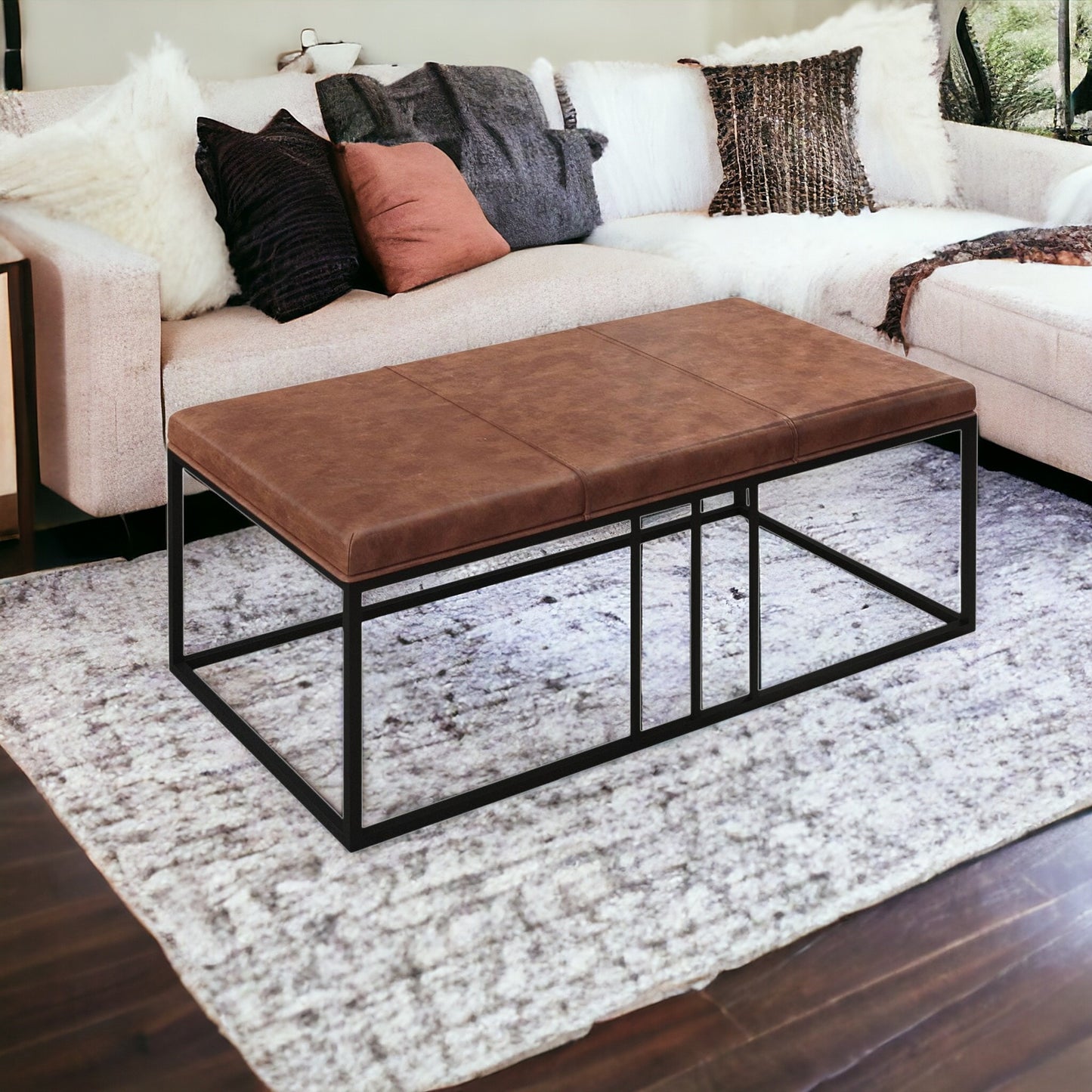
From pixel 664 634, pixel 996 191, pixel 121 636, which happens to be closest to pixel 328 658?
pixel 121 636

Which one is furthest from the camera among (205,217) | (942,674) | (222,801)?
(205,217)

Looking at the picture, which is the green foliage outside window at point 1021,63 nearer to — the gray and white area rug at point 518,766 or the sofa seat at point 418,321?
the sofa seat at point 418,321

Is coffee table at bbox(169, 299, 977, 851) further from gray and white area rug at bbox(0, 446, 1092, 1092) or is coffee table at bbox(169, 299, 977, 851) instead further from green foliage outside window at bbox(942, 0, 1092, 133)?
green foliage outside window at bbox(942, 0, 1092, 133)

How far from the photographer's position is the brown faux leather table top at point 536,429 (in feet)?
6.11

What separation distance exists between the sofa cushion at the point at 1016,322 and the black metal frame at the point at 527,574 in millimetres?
497

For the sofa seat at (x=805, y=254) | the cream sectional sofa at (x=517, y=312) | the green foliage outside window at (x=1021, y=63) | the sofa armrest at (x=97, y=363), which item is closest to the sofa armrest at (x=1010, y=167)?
the cream sectional sofa at (x=517, y=312)

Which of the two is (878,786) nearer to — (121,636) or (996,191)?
(121,636)

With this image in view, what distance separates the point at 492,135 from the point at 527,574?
155 cm

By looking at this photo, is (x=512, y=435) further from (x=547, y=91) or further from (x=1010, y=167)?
(x=1010, y=167)

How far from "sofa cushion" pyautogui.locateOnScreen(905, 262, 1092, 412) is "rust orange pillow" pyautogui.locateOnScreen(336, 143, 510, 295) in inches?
39.6

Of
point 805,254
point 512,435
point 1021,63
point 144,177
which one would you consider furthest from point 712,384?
point 1021,63

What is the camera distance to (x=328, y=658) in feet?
7.75

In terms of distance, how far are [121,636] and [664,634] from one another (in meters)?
0.92

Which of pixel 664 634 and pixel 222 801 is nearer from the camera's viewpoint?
pixel 222 801
